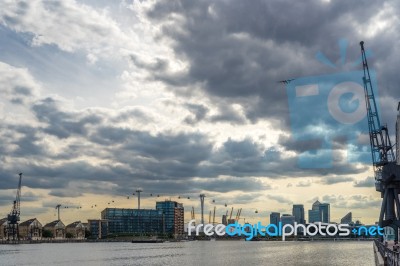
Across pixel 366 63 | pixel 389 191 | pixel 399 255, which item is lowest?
pixel 399 255

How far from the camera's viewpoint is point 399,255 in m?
35.1

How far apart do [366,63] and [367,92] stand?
639 cm

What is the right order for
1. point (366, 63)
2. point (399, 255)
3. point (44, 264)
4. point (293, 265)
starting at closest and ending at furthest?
point (399, 255)
point (293, 265)
point (44, 264)
point (366, 63)

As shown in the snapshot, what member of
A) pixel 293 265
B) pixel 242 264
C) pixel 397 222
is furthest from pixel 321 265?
pixel 397 222

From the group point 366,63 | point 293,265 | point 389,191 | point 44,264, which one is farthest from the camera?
point 366,63

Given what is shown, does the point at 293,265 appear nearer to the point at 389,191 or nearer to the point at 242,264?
the point at 242,264

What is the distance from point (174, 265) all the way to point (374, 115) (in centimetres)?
5461

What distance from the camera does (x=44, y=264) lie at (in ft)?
323

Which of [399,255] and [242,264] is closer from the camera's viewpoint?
[399,255]

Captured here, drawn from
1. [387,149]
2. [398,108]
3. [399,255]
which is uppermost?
[398,108]

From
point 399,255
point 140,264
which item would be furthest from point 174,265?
point 399,255

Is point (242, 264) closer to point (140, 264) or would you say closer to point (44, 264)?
point (140, 264)

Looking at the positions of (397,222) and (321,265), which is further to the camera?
(321,265)

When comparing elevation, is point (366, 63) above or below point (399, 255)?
above
